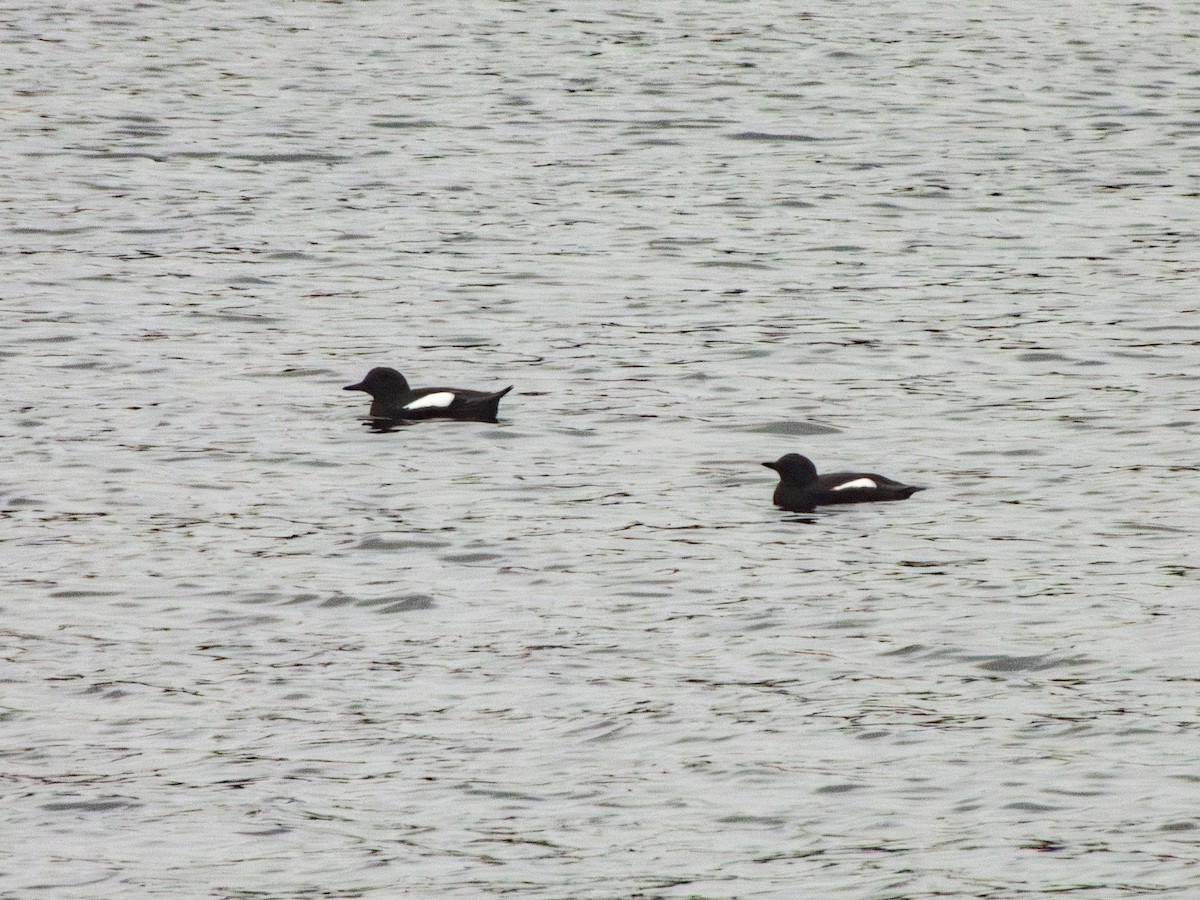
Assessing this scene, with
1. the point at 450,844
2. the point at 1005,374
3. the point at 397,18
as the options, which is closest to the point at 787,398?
the point at 1005,374

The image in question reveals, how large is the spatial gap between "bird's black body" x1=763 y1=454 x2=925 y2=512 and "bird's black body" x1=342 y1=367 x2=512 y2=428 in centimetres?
288

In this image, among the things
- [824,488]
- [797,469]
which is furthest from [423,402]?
[824,488]

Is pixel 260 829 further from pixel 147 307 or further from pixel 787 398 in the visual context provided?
pixel 147 307

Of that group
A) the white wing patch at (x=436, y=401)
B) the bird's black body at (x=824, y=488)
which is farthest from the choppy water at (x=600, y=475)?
the white wing patch at (x=436, y=401)

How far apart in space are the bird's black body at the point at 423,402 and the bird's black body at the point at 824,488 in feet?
9.43

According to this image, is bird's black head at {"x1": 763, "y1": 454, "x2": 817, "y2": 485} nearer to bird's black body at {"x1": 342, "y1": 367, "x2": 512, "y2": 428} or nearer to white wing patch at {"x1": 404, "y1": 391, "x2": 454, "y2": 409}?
bird's black body at {"x1": 342, "y1": 367, "x2": 512, "y2": 428}

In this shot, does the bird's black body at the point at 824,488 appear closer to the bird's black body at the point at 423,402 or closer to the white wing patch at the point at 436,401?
the bird's black body at the point at 423,402

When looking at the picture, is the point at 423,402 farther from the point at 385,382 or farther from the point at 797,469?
the point at 797,469

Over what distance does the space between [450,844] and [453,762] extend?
2.99 ft

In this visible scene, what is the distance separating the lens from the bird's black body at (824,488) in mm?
16047

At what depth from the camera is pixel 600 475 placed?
55.8ft

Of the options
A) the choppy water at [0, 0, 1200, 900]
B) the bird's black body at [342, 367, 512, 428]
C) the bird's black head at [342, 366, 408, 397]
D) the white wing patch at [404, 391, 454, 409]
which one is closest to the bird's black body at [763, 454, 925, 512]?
the choppy water at [0, 0, 1200, 900]

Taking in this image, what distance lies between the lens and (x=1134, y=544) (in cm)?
1518

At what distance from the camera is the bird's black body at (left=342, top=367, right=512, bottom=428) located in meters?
18.2
